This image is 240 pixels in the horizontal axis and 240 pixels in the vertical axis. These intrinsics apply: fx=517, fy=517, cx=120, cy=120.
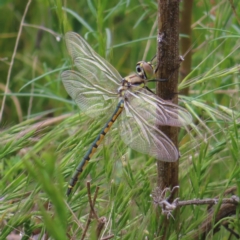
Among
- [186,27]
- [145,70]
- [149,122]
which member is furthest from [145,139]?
[186,27]

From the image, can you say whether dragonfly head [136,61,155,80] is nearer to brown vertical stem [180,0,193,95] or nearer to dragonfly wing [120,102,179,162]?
dragonfly wing [120,102,179,162]

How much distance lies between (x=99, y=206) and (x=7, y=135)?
26 cm

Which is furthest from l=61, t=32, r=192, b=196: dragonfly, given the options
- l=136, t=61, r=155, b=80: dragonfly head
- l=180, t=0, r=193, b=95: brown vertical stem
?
l=180, t=0, r=193, b=95: brown vertical stem

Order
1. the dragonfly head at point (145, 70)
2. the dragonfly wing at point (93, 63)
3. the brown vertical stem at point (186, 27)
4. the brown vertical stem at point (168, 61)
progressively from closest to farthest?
the brown vertical stem at point (168, 61)
the dragonfly head at point (145, 70)
the dragonfly wing at point (93, 63)
the brown vertical stem at point (186, 27)

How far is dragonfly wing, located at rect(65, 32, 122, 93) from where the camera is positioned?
1.04 meters

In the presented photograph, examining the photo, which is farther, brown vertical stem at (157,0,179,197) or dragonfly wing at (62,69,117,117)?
dragonfly wing at (62,69,117,117)

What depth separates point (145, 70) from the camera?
940 mm

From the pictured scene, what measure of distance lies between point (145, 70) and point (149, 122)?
10 centimetres

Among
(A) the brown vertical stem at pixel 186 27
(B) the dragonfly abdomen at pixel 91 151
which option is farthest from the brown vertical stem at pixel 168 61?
(A) the brown vertical stem at pixel 186 27

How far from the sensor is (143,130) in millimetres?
903

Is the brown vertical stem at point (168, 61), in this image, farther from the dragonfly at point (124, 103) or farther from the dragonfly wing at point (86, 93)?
the dragonfly wing at point (86, 93)

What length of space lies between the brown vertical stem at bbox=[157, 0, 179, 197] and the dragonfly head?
6.1 inches

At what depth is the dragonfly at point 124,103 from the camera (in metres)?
0.79

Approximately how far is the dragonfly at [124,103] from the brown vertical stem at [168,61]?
0.07 feet
